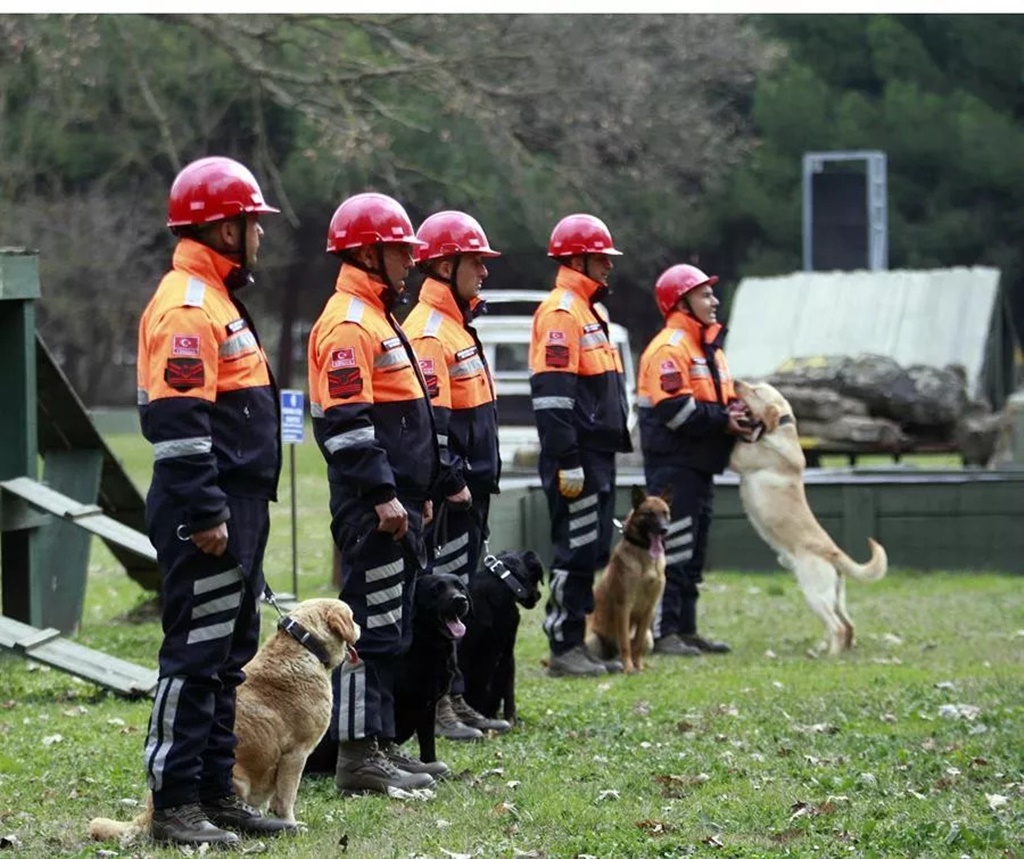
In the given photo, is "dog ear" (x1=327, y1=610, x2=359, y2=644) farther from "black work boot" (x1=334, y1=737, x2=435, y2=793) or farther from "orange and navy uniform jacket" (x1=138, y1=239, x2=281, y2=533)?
"black work boot" (x1=334, y1=737, x2=435, y2=793)

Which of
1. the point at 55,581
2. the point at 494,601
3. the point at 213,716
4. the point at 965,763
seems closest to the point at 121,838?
the point at 213,716

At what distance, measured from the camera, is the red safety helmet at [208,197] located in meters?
6.10

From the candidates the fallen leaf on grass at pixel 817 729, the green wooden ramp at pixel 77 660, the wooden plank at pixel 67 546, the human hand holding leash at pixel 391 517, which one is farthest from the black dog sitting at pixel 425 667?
the wooden plank at pixel 67 546

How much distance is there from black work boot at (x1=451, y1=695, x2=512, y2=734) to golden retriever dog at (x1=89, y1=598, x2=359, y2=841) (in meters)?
2.17

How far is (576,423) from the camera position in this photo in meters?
10.2

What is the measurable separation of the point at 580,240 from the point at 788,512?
2446 millimetres

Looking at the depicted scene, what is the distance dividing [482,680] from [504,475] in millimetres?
8929

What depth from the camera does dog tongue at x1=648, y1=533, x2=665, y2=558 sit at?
35.1ft

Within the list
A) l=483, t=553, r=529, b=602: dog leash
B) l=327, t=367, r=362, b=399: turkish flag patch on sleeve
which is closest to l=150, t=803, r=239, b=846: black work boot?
l=327, t=367, r=362, b=399: turkish flag patch on sleeve

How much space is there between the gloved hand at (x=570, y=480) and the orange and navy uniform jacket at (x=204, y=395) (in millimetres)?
3913

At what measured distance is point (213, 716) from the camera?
607cm

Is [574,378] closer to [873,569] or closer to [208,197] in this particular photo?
[873,569]

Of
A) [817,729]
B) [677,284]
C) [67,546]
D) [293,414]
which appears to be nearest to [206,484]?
[817,729]

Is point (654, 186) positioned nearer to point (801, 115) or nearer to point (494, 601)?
point (801, 115)
